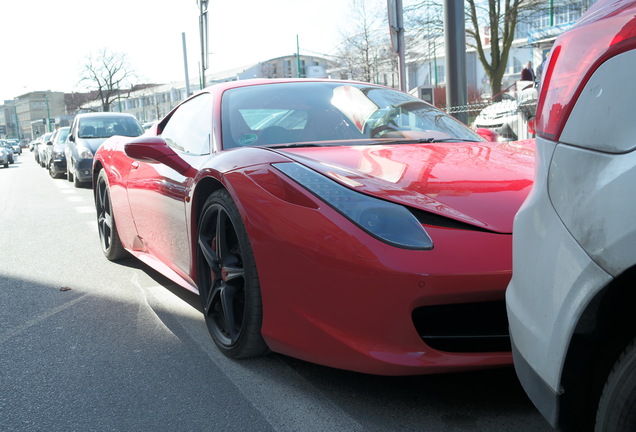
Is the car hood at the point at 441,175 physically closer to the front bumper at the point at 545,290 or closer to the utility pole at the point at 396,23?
the front bumper at the point at 545,290

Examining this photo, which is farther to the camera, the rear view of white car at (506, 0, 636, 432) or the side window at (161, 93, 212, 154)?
the side window at (161, 93, 212, 154)

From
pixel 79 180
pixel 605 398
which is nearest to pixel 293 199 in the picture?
pixel 605 398

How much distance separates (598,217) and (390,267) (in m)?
0.82

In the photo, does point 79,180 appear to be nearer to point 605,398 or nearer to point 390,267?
point 390,267

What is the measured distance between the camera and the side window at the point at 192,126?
3.46 meters

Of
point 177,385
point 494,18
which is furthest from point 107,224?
point 494,18

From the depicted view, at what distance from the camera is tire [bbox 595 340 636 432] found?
1.29m

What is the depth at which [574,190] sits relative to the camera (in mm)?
1396

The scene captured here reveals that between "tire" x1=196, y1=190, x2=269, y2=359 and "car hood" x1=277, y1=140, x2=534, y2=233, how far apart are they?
1.30 ft

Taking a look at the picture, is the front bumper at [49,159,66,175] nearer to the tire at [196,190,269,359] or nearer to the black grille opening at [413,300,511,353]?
the tire at [196,190,269,359]

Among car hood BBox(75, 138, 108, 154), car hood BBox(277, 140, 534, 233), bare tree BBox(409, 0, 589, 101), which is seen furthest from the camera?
bare tree BBox(409, 0, 589, 101)

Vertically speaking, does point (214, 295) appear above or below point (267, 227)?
below

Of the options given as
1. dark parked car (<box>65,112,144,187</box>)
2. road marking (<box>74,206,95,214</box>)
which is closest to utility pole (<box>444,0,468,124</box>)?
road marking (<box>74,206,95,214</box>)

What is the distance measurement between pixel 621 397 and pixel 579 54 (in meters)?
0.74
